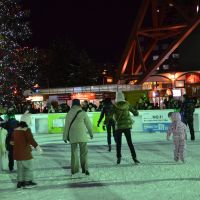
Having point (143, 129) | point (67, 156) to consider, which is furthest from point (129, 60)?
point (67, 156)

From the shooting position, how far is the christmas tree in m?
25.1

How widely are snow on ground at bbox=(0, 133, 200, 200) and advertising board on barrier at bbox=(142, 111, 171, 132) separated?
6570 millimetres

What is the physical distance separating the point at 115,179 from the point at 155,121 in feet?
35.4

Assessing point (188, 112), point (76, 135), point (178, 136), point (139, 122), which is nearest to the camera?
point (76, 135)

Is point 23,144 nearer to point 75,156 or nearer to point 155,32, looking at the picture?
point 75,156

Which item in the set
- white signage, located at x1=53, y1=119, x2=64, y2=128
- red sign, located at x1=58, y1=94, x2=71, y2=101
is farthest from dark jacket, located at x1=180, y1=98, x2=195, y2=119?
red sign, located at x1=58, y1=94, x2=71, y2=101

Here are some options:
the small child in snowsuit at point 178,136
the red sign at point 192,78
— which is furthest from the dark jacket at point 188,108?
the red sign at point 192,78

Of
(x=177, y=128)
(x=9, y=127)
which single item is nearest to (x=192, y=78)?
(x=177, y=128)

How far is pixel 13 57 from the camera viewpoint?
84.1 ft

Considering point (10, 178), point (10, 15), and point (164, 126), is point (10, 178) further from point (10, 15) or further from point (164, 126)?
point (10, 15)

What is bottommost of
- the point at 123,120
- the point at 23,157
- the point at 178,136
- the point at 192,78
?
the point at 23,157

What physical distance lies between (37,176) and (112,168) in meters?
1.48

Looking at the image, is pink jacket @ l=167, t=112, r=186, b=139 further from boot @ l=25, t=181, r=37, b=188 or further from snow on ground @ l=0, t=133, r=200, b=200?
boot @ l=25, t=181, r=37, b=188

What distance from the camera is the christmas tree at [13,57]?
2512 cm
